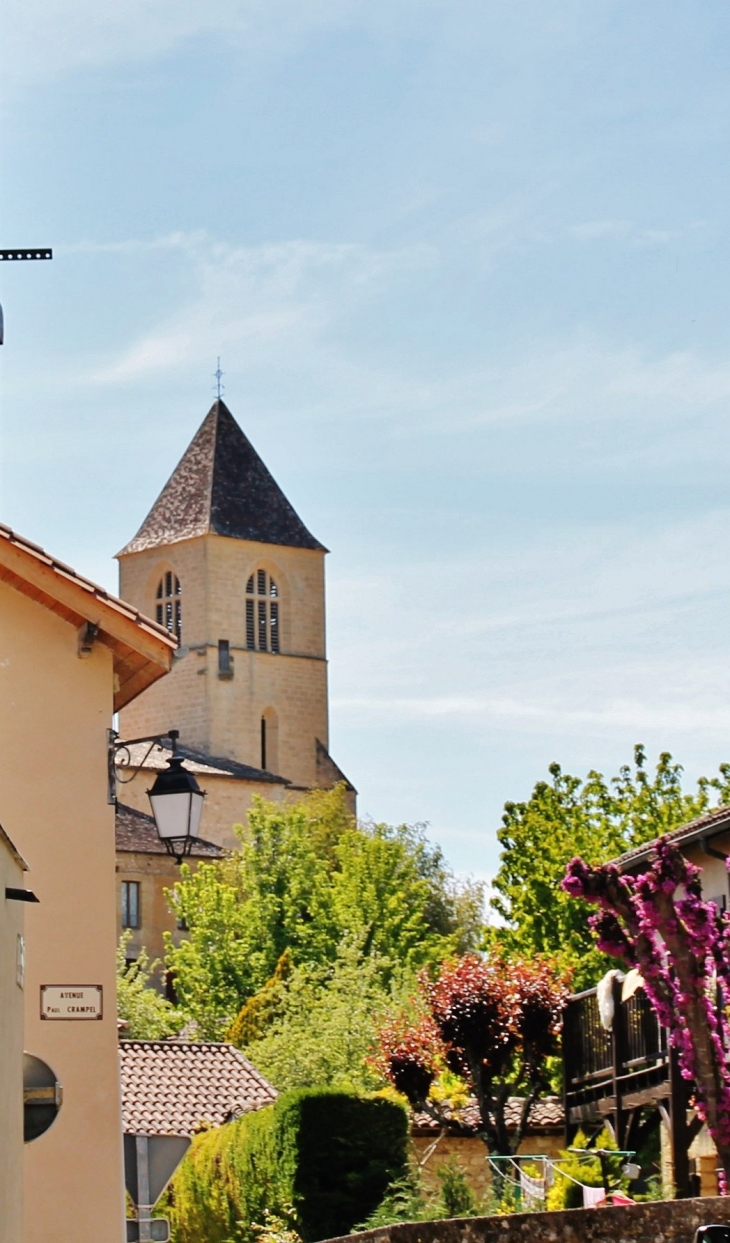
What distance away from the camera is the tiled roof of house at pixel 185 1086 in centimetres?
2700

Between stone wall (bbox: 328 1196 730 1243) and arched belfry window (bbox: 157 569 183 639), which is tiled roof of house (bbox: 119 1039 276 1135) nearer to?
stone wall (bbox: 328 1196 730 1243)

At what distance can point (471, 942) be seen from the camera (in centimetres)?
8344

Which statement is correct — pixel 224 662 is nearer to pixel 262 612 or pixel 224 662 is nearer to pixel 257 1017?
pixel 262 612

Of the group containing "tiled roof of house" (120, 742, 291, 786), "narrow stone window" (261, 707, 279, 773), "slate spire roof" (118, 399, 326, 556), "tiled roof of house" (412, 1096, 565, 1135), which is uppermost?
"slate spire roof" (118, 399, 326, 556)

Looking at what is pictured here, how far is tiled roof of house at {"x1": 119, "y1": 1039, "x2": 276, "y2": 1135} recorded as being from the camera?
27000 mm

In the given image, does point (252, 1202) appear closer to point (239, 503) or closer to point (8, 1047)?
→ point (8, 1047)

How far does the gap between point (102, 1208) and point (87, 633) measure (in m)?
3.69

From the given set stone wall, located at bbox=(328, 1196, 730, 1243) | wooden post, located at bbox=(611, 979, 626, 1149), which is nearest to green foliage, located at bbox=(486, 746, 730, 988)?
wooden post, located at bbox=(611, 979, 626, 1149)

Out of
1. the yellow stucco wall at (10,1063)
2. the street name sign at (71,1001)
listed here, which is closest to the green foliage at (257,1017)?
the street name sign at (71,1001)

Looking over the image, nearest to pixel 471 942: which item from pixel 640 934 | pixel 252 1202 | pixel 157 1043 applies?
pixel 157 1043

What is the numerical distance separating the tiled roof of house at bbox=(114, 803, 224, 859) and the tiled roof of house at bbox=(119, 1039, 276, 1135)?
52.1 m

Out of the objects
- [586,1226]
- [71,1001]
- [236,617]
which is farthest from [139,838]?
[586,1226]

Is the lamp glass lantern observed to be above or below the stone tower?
below

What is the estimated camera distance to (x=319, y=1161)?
2238 cm
